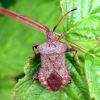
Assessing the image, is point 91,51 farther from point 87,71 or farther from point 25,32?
point 25,32

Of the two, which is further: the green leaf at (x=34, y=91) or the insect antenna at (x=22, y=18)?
the green leaf at (x=34, y=91)

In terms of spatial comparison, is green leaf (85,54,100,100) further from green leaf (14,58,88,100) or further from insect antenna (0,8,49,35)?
insect antenna (0,8,49,35)

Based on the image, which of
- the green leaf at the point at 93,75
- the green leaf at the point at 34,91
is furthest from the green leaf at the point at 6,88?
the green leaf at the point at 93,75

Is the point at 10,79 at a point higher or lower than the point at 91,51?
lower

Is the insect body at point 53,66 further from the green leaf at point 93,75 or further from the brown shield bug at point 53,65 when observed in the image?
the green leaf at point 93,75

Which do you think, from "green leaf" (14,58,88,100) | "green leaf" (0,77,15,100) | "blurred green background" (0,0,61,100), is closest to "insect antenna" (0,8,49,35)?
"green leaf" (14,58,88,100)

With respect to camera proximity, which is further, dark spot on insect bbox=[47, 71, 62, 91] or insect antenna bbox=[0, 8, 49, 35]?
dark spot on insect bbox=[47, 71, 62, 91]

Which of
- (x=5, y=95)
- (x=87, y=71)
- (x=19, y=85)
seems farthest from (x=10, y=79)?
(x=87, y=71)
